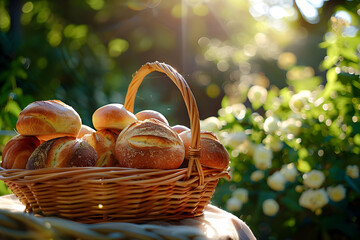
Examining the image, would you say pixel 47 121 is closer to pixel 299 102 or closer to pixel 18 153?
pixel 18 153

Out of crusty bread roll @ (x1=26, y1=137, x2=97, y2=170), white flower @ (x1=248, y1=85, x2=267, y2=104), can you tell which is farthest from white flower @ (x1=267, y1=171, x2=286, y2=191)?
crusty bread roll @ (x1=26, y1=137, x2=97, y2=170)

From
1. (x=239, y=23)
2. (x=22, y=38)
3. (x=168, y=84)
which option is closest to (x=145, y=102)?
(x=168, y=84)

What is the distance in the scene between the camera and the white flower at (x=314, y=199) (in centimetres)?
147

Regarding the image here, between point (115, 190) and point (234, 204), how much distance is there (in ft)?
2.98

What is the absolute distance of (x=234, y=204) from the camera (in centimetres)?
157

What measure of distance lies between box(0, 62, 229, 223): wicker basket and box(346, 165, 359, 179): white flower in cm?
90

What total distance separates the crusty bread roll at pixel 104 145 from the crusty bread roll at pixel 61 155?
0.11 ft

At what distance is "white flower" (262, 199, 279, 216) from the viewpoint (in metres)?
1.51

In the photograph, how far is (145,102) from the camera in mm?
2445

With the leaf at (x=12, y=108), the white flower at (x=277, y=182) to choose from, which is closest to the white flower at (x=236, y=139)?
the white flower at (x=277, y=182)

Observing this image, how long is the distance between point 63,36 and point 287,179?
190cm

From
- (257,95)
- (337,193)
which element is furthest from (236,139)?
(337,193)

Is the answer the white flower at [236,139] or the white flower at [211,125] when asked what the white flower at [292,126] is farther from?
the white flower at [211,125]

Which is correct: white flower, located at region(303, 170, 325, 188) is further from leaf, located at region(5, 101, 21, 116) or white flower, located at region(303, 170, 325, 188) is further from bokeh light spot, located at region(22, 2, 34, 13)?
bokeh light spot, located at region(22, 2, 34, 13)
